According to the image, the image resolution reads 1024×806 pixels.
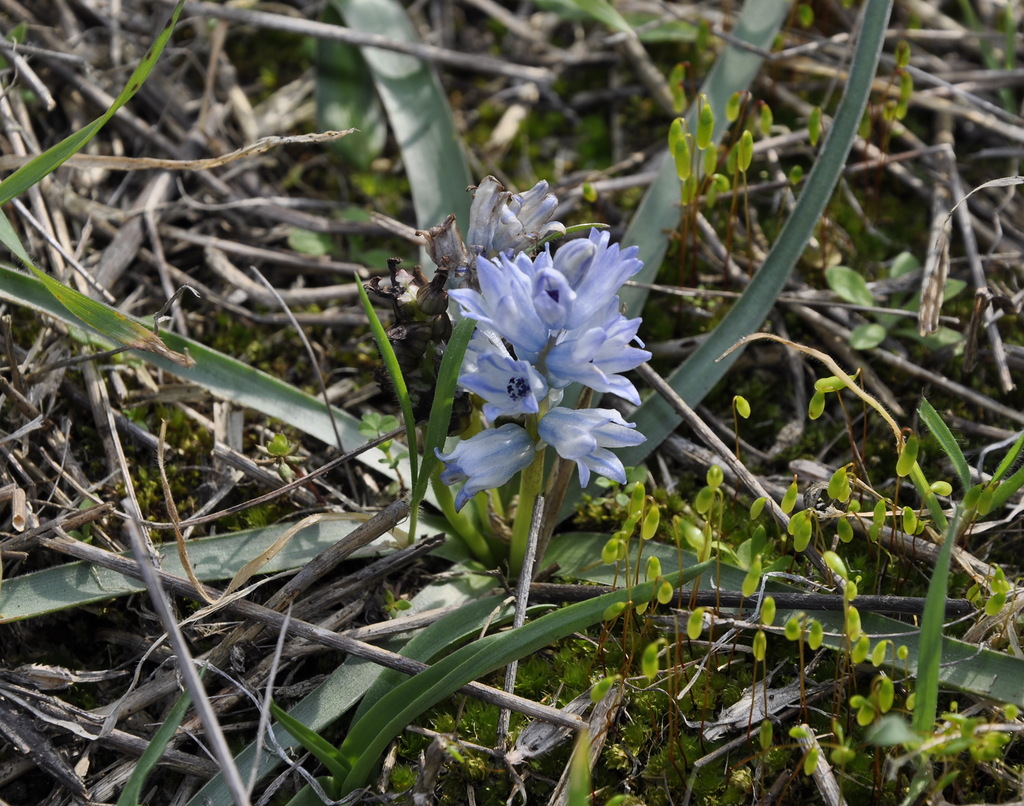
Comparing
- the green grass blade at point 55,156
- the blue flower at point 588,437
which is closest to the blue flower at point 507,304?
the blue flower at point 588,437

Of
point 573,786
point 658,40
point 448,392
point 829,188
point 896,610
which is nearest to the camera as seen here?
point 573,786

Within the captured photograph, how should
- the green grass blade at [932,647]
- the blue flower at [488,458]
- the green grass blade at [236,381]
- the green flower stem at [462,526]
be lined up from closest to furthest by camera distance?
the green grass blade at [932,647], the blue flower at [488,458], the green flower stem at [462,526], the green grass blade at [236,381]

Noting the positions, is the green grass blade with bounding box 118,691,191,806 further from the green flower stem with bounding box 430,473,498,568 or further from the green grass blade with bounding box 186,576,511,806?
the green flower stem with bounding box 430,473,498,568

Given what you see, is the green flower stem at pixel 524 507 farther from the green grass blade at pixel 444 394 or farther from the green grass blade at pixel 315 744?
the green grass blade at pixel 315 744

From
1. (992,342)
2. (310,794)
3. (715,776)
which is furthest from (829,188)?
(310,794)

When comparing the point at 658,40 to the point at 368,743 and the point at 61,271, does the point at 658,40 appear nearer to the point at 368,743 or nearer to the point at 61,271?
the point at 61,271

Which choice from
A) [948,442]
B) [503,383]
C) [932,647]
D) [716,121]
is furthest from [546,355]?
[716,121]
